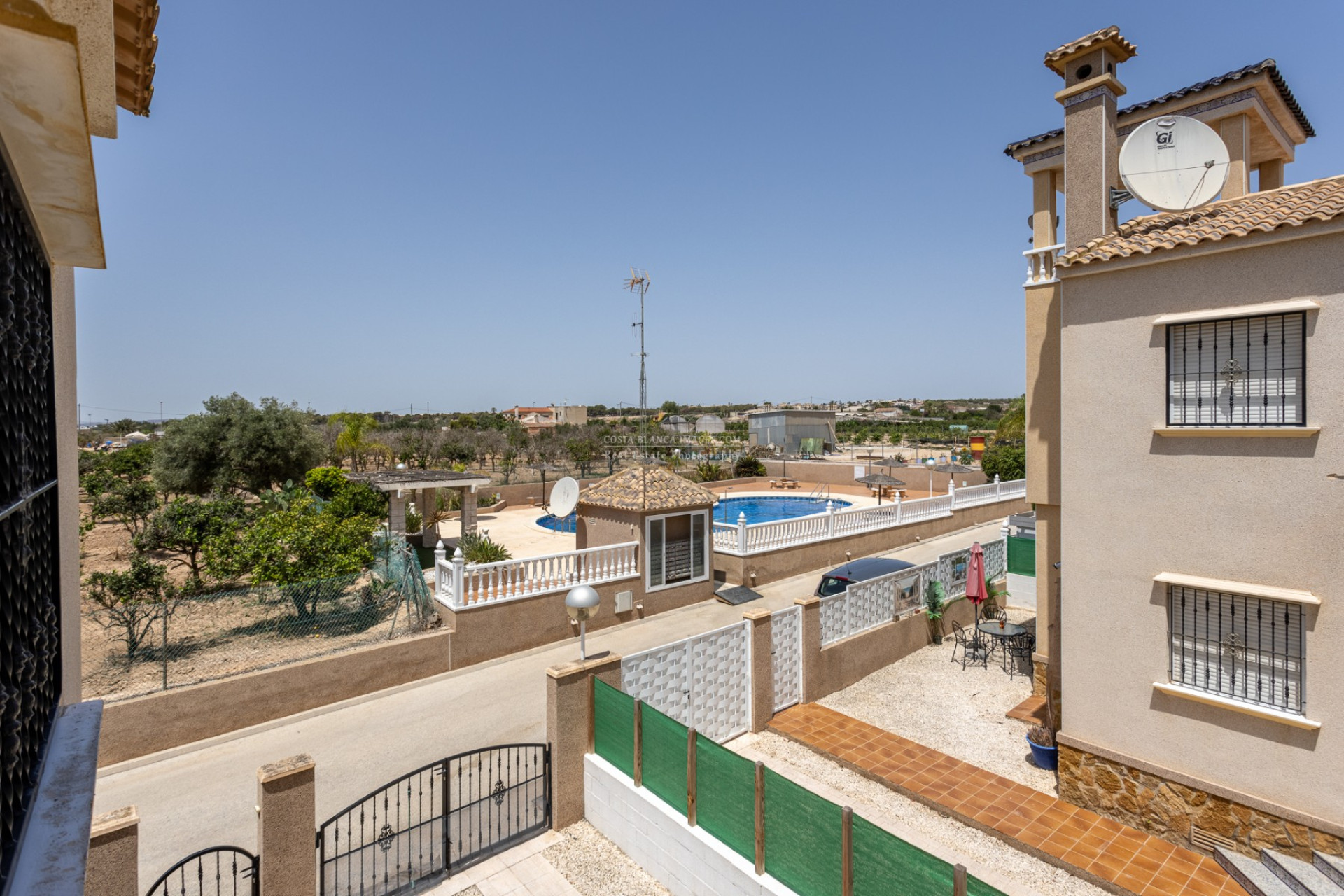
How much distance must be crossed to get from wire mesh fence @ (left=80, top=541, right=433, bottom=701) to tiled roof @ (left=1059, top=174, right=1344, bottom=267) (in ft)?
38.0

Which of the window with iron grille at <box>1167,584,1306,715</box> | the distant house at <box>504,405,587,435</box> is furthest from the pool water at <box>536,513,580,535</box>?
the distant house at <box>504,405,587,435</box>

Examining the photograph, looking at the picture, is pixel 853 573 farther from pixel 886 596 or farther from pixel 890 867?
pixel 890 867

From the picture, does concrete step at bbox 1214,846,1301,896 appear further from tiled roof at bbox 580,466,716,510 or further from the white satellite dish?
tiled roof at bbox 580,466,716,510

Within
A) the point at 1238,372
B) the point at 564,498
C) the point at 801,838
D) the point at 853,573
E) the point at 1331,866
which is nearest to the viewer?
the point at 801,838

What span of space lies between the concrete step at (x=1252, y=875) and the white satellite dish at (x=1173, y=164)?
6479 mm

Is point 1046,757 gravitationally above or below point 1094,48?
below

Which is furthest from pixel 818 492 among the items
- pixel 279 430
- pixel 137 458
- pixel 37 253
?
pixel 137 458

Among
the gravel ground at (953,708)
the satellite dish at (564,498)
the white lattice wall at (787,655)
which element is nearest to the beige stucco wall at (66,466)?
the white lattice wall at (787,655)

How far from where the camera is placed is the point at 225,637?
36.1ft

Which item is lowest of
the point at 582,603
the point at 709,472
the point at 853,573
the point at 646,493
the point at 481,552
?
the point at 853,573

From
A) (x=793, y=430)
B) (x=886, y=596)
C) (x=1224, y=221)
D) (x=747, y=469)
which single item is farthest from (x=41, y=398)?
(x=793, y=430)

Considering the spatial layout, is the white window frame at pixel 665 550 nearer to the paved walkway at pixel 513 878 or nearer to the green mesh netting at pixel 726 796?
the paved walkway at pixel 513 878

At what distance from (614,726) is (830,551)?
1356 cm

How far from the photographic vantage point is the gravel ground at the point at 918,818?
20.0 ft
